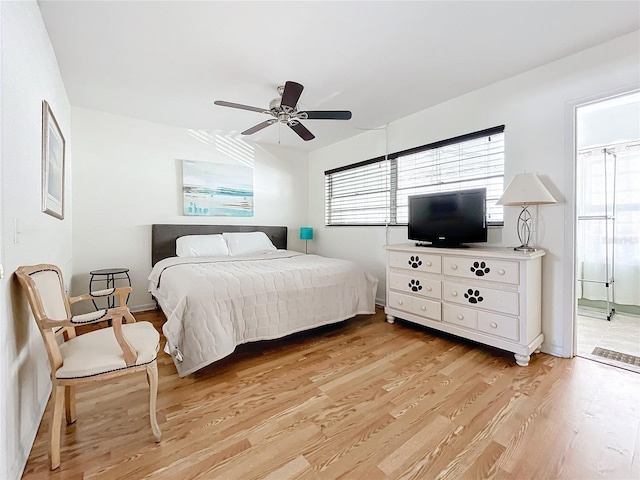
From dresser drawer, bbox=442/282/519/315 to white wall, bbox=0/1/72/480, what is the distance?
2.99 metres

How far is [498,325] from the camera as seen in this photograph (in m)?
2.44

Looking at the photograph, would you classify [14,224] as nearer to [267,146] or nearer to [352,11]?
[352,11]

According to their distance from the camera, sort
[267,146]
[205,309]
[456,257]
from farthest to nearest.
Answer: [267,146] < [456,257] < [205,309]

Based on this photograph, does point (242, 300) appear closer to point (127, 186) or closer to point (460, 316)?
point (460, 316)

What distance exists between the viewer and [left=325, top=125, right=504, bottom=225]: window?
294 cm

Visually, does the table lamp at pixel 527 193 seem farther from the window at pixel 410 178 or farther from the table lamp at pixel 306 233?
the table lamp at pixel 306 233

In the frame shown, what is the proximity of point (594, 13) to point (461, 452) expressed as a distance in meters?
2.86

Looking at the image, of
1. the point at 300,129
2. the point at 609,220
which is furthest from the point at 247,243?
the point at 609,220

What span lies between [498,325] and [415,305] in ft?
2.59

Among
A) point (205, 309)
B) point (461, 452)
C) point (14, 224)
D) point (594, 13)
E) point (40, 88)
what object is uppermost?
point (594, 13)

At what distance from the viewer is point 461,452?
143 cm

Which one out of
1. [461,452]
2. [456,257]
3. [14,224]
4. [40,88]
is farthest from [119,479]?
[456,257]

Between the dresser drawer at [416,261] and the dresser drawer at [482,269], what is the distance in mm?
82

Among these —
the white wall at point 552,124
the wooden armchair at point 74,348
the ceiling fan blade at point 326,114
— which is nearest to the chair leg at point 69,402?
the wooden armchair at point 74,348
